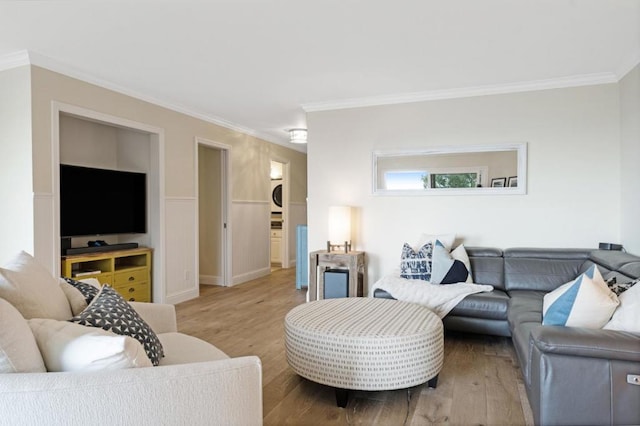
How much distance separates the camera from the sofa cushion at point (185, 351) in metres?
1.83

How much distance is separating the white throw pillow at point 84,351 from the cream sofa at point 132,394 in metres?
0.04

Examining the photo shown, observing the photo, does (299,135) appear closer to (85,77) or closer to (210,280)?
(210,280)

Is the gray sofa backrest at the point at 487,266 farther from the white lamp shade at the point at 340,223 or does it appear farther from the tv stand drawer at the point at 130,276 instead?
the tv stand drawer at the point at 130,276

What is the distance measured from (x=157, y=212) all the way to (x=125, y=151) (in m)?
0.85

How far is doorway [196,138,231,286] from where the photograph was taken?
5.87 m

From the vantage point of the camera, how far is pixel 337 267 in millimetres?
4367

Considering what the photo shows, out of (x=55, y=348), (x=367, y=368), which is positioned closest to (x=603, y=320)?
(x=367, y=368)

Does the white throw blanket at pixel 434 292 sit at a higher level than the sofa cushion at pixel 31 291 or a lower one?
lower

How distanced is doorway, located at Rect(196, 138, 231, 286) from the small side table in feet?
6.19

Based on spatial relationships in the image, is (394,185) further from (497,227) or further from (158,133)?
(158,133)

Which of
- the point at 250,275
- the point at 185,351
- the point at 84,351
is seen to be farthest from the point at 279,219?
the point at 84,351

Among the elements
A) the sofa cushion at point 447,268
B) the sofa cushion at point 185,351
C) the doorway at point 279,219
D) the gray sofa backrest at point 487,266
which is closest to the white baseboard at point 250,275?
the doorway at point 279,219

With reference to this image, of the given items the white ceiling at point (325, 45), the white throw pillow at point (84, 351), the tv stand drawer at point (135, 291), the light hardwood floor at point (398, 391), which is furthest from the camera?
the tv stand drawer at point (135, 291)

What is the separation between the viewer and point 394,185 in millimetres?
4539
